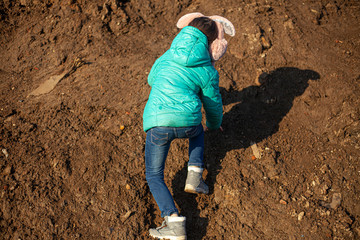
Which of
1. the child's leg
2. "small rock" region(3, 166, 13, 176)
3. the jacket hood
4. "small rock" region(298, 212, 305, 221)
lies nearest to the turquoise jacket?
the jacket hood

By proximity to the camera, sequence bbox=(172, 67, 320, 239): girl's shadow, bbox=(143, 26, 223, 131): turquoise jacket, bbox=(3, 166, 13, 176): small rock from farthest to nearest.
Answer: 1. bbox=(172, 67, 320, 239): girl's shadow
2. bbox=(3, 166, 13, 176): small rock
3. bbox=(143, 26, 223, 131): turquoise jacket

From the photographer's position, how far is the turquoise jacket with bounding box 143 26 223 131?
238 centimetres

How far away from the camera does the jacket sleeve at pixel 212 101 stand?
2.55 metres

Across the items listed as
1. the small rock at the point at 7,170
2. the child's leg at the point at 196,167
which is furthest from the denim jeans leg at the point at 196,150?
the small rock at the point at 7,170

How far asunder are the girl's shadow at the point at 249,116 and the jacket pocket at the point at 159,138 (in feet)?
2.51

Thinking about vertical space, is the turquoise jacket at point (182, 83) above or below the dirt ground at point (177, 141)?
above

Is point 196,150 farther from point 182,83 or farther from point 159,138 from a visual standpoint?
point 182,83

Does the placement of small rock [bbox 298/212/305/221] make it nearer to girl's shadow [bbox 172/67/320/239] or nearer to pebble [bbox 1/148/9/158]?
girl's shadow [bbox 172/67/320/239]

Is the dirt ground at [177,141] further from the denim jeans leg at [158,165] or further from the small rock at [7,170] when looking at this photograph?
the denim jeans leg at [158,165]

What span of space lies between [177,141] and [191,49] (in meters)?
1.28

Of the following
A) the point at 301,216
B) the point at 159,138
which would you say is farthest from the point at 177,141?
the point at 301,216

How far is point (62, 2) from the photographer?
15.3ft

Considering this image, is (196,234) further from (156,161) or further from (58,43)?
(58,43)

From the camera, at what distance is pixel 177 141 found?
10.9 feet
